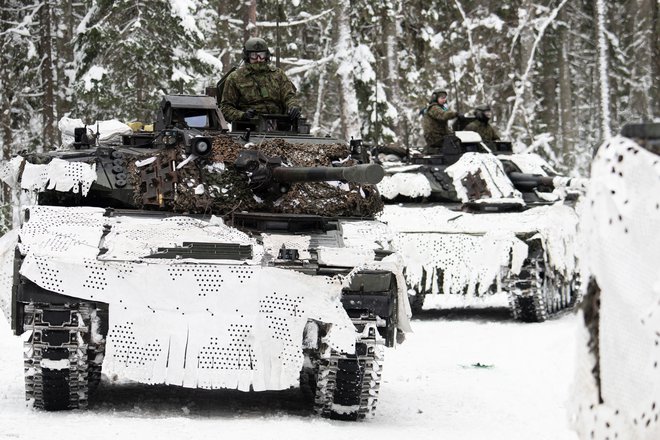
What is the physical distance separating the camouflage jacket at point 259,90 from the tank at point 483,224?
3240mm

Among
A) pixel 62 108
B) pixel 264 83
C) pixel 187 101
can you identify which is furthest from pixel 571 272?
pixel 62 108

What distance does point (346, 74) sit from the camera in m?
27.7

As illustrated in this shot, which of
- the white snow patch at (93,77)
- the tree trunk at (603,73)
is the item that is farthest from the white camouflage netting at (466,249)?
the tree trunk at (603,73)

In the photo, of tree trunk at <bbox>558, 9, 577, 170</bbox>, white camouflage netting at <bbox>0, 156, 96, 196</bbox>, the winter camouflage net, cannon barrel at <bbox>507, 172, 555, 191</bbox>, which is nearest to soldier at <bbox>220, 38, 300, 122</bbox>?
the winter camouflage net

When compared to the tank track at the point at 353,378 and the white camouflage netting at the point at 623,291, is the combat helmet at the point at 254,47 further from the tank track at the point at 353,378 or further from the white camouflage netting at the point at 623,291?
the white camouflage netting at the point at 623,291

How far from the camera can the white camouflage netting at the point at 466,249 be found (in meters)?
16.6

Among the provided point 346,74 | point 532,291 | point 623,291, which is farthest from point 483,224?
point 623,291

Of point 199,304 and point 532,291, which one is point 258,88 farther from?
point 532,291

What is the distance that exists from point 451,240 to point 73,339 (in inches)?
322

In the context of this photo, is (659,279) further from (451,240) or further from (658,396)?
(451,240)

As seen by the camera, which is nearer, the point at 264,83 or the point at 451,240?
the point at 264,83

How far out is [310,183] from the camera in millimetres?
10938

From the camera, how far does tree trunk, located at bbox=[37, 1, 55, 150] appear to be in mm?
29062

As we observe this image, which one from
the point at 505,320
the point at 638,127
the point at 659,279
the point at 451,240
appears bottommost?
the point at 505,320
